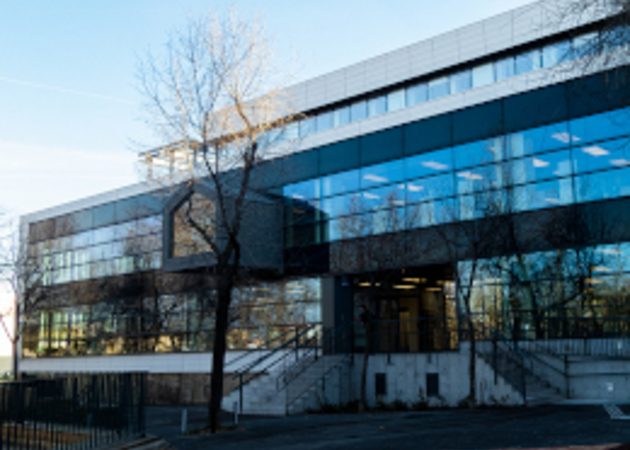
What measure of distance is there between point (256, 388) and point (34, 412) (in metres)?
12.4

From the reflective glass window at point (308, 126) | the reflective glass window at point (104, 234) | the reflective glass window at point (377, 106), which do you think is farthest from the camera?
the reflective glass window at point (104, 234)

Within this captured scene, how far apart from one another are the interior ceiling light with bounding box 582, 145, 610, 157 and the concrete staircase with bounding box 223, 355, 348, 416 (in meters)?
11.1

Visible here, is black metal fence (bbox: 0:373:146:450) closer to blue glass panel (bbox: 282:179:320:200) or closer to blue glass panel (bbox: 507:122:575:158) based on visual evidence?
blue glass panel (bbox: 507:122:575:158)

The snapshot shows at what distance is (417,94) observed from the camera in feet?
95.3

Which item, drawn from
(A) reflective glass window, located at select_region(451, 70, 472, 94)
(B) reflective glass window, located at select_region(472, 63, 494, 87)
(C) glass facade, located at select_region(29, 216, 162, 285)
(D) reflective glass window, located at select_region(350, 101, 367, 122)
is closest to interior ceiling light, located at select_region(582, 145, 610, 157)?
(B) reflective glass window, located at select_region(472, 63, 494, 87)

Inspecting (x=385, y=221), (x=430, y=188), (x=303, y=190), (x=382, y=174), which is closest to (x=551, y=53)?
(x=430, y=188)

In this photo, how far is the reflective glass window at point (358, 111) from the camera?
1215 inches

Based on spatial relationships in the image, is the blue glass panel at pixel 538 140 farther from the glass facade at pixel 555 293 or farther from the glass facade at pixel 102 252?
the glass facade at pixel 102 252

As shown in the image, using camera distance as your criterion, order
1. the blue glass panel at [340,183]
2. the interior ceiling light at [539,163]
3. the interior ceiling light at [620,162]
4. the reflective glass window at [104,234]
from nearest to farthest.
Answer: the interior ceiling light at [620,162]
the interior ceiling light at [539,163]
the blue glass panel at [340,183]
the reflective glass window at [104,234]

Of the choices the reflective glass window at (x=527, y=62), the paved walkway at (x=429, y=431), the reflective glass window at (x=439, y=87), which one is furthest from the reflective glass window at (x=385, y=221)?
the paved walkway at (x=429, y=431)

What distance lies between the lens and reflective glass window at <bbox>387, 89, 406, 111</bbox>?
1163 inches

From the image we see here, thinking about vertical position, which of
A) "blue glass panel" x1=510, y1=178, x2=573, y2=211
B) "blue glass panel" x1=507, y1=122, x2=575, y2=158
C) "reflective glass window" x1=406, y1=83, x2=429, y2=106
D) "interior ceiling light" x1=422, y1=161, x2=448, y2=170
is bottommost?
"blue glass panel" x1=510, y1=178, x2=573, y2=211

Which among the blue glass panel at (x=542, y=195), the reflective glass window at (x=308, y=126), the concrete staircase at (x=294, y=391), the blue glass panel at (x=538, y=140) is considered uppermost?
the reflective glass window at (x=308, y=126)

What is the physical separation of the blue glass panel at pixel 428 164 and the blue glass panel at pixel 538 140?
2479 millimetres
